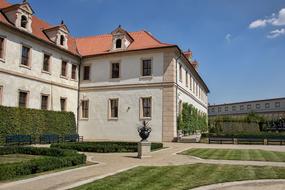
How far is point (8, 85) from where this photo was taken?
2347cm

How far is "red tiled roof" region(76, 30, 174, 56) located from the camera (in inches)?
1201

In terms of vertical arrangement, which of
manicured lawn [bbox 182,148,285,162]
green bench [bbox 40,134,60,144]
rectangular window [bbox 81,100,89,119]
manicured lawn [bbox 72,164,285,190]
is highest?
rectangular window [bbox 81,100,89,119]

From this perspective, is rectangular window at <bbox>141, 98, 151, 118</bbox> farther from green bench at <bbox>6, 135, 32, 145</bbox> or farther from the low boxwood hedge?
the low boxwood hedge

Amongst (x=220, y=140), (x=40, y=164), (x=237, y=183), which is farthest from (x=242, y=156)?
(x=220, y=140)

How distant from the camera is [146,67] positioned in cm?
2959

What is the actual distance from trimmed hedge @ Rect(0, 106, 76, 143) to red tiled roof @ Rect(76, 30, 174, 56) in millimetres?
7788


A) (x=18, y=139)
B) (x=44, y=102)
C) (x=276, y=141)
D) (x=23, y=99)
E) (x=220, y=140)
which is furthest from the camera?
(x=44, y=102)

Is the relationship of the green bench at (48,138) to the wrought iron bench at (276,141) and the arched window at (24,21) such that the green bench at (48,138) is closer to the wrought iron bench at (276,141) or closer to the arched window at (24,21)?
the arched window at (24,21)

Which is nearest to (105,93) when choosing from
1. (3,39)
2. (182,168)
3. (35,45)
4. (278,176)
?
(35,45)

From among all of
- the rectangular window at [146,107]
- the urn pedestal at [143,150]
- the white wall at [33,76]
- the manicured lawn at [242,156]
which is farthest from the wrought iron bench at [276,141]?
the white wall at [33,76]

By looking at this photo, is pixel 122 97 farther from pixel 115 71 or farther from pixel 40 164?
pixel 40 164

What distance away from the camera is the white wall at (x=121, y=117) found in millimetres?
28391

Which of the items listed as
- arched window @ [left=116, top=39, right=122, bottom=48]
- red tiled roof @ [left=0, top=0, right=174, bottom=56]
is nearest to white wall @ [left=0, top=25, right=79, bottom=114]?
red tiled roof @ [left=0, top=0, right=174, bottom=56]

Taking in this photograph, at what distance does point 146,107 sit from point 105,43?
1020 cm
